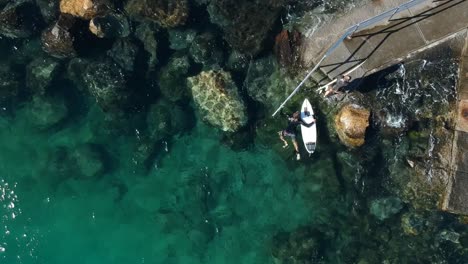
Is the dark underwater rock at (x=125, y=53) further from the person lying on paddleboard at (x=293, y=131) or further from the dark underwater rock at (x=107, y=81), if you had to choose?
the person lying on paddleboard at (x=293, y=131)

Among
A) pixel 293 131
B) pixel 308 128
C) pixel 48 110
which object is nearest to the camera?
pixel 308 128

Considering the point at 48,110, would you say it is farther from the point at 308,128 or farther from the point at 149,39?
the point at 308,128

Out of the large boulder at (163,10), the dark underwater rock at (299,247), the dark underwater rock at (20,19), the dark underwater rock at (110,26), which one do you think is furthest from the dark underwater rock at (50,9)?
the dark underwater rock at (299,247)

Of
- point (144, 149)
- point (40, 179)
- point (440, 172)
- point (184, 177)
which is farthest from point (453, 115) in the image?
point (40, 179)

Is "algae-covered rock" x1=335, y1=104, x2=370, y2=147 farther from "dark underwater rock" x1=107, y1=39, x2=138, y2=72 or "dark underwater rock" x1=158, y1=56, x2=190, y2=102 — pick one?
"dark underwater rock" x1=107, y1=39, x2=138, y2=72

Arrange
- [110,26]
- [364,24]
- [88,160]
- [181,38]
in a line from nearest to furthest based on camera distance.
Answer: [364,24] < [110,26] < [181,38] < [88,160]

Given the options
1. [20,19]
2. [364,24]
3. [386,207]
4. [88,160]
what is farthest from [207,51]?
[386,207]
